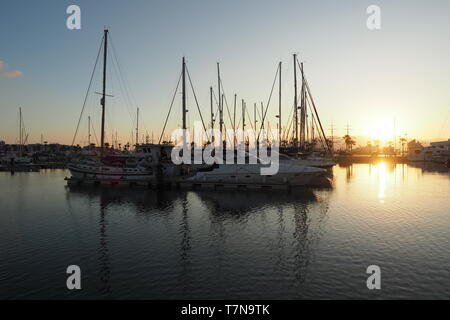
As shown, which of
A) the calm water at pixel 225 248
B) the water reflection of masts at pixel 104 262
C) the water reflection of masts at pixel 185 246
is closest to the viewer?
the calm water at pixel 225 248

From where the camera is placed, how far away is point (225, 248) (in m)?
16.5

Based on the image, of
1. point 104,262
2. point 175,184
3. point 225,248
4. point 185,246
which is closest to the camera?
point 104,262

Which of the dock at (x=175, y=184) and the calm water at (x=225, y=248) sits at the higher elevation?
the dock at (x=175, y=184)

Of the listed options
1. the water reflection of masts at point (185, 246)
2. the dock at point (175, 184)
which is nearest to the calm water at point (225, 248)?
the water reflection of masts at point (185, 246)

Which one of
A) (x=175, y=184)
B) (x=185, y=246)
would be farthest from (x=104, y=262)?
(x=175, y=184)

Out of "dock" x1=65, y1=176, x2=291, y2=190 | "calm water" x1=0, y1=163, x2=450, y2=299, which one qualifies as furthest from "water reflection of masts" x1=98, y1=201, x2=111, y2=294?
"dock" x1=65, y1=176, x2=291, y2=190

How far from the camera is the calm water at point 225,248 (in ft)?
39.0

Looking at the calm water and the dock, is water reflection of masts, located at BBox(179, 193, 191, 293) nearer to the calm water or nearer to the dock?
the calm water

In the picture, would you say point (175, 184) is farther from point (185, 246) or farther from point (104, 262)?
point (104, 262)

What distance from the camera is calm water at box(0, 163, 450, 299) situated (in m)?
11.9

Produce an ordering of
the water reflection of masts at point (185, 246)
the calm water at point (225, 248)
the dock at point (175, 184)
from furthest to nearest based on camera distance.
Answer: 1. the dock at point (175, 184)
2. the water reflection of masts at point (185, 246)
3. the calm water at point (225, 248)

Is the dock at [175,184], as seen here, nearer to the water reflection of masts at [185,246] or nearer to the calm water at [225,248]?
the calm water at [225,248]

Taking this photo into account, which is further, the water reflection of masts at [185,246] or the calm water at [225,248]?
the water reflection of masts at [185,246]
